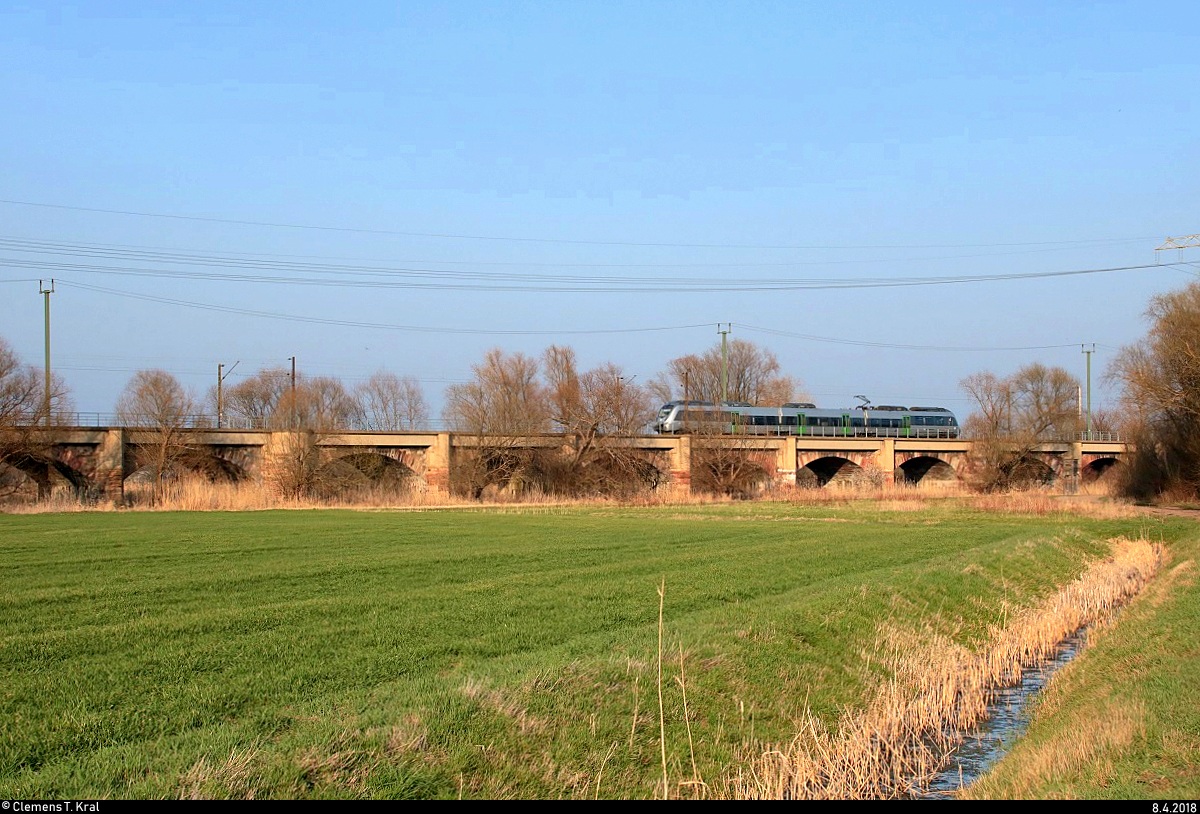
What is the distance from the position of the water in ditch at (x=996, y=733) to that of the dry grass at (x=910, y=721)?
15 centimetres

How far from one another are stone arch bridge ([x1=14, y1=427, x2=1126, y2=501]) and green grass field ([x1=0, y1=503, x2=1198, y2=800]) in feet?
126

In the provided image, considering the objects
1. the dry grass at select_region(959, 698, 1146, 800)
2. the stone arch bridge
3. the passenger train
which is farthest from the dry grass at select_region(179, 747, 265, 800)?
the passenger train

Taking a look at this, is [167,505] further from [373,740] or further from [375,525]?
[373,740]

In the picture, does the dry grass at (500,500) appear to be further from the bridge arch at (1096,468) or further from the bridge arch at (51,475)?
the bridge arch at (1096,468)

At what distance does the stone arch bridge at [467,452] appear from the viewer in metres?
66.8

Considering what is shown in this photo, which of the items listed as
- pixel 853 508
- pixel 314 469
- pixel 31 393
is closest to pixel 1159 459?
pixel 853 508

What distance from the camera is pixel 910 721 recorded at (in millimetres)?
13703

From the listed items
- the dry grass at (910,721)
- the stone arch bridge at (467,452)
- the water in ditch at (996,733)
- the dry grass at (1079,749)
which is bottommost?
the water in ditch at (996,733)

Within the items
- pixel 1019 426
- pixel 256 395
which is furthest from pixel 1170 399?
pixel 256 395

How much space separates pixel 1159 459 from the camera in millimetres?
62656

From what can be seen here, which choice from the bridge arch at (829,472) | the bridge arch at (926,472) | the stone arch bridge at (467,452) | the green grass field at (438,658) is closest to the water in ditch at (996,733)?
the green grass field at (438,658)

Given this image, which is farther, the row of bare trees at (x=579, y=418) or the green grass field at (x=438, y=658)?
the row of bare trees at (x=579, y=418)

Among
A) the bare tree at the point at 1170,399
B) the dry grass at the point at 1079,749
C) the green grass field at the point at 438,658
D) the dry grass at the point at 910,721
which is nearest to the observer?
the green grass field at the point at 438,658

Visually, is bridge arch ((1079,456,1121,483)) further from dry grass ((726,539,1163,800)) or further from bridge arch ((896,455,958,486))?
dry grass ((726,539,1163,800))
